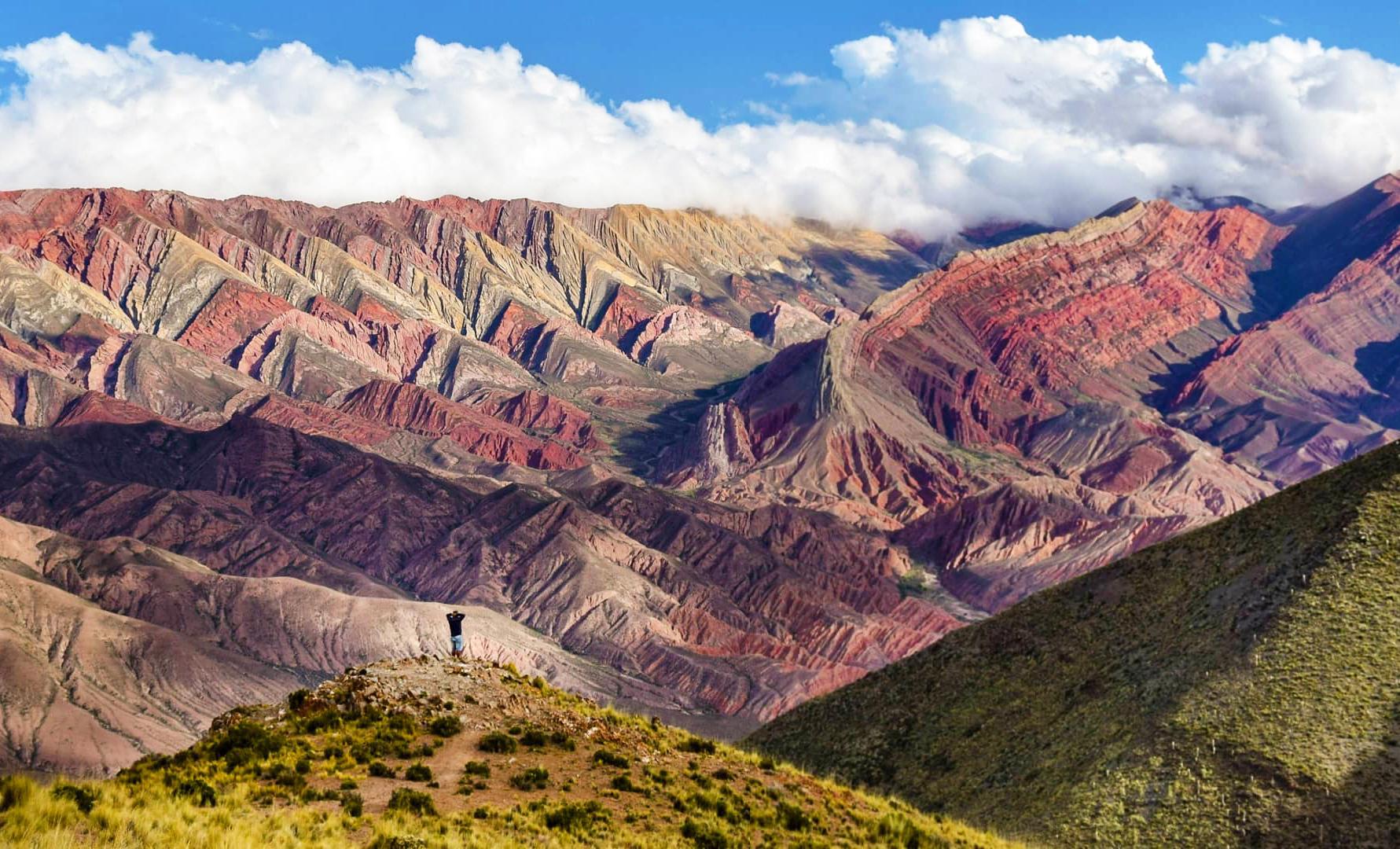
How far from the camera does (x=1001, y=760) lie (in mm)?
50156

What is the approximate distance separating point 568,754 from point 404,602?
550ft

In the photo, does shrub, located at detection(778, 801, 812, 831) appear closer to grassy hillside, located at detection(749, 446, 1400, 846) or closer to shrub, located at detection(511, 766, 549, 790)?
shrub, located at detection(511, 766, 549, 790)

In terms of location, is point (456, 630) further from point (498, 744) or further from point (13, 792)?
point (13, 792)

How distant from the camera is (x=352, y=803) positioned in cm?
2977

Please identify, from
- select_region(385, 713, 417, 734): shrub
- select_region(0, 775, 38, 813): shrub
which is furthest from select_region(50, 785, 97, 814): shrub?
select_region(385, 713, 417, 734): shrub

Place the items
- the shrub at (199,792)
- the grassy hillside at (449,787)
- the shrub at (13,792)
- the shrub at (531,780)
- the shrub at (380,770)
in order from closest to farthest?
the shrub at (13,792)
the grassy hillside at (449,787)
the shrub at (199,792)
the shrub at (380,770)
the shrub at (531,780)

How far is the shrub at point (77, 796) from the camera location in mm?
25594

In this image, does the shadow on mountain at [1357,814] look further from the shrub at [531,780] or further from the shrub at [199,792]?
the shrub at [199,792]

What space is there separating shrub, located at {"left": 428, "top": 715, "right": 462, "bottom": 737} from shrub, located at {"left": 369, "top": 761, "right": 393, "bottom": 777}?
2.62 m

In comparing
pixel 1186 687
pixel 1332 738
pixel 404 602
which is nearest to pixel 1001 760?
pixel 1186 687

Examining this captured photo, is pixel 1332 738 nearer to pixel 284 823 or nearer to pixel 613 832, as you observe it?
pixel 613 832

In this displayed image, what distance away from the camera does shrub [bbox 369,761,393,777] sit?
32.3m

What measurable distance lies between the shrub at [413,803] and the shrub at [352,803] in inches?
23.1

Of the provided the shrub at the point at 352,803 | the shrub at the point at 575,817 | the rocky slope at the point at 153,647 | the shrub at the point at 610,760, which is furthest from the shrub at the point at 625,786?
the rocky slope at the point at 153,647
